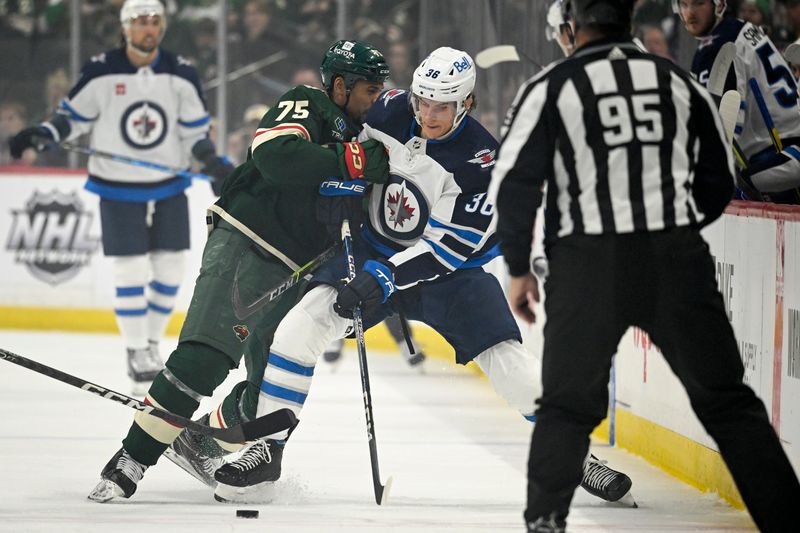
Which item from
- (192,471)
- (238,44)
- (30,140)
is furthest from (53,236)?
(192,471)

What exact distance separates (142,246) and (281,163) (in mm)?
2482

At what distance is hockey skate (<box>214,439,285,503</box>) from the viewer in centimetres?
344

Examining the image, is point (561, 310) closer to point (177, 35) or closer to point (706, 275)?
point (706, 275)

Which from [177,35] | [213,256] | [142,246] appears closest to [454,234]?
[213,256]

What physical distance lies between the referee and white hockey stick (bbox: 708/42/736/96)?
1644mm

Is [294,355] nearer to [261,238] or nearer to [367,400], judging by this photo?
[367,400]

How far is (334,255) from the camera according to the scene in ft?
12.1

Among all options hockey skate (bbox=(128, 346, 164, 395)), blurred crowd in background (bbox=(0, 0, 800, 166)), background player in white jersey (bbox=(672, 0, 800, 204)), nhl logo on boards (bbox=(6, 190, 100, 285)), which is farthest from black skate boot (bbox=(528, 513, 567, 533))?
nhl logo on boards (bbox=(6, 190, 100, 285))

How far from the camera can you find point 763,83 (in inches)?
165

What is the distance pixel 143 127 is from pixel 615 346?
391cm

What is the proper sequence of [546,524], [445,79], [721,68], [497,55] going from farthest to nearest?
[497,55] → [721,68] → [445,79] → [546,524]

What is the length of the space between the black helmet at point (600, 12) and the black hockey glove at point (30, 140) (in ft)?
11.8

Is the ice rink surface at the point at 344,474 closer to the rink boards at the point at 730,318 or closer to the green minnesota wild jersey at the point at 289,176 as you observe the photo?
the rink boards at the point at 730,318

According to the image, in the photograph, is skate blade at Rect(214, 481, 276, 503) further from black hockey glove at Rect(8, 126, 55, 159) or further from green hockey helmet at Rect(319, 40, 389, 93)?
black hockey glove at Rect(8, 126, 55, 159)
